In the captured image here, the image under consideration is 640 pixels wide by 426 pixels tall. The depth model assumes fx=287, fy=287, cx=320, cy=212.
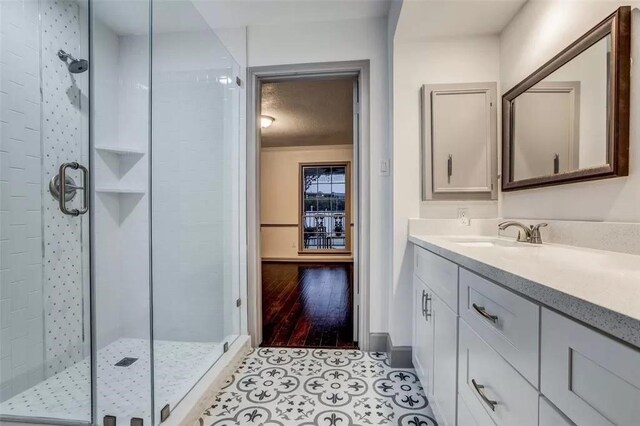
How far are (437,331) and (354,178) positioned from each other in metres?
1.20

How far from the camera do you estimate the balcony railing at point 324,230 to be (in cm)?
602

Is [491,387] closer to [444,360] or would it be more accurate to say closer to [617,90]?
[444,360]

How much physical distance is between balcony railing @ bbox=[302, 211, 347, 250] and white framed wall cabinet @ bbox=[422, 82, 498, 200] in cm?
424

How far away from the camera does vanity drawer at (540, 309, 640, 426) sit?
408 millimetres

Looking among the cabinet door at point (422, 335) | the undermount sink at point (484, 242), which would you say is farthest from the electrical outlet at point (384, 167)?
the cabinet door at point (422, 335)

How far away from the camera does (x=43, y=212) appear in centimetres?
169

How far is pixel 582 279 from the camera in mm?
611

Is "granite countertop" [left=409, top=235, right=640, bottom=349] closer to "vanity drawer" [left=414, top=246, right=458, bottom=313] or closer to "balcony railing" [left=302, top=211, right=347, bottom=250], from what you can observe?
"vanity drawer" [left=414, top=246, right=458, bottom=313]

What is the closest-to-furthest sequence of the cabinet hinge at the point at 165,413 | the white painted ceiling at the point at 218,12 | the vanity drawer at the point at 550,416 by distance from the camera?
1. the vanity drawer at the point at 550,416
2. the cabinet hinge at the point at 165,413
3. the white painted ceiling at the point at 218,12

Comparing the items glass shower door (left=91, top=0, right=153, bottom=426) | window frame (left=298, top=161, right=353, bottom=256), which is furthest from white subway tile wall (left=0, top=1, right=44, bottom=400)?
window frame (left=298, top=161, right=353, bottom=256)

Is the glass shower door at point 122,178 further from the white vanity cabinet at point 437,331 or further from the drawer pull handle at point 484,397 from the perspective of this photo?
the drawer pull handle at point 484,397

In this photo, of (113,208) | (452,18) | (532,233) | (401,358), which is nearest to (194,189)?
(113,208)

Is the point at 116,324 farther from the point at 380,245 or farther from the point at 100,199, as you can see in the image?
the point at 380,245

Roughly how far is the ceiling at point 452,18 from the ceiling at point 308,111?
642 millimetres
